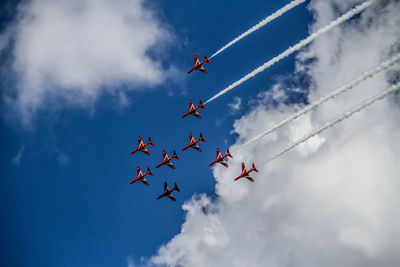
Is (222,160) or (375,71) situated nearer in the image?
(375,71)

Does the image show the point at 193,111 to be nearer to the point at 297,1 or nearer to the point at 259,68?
the point at 259,68

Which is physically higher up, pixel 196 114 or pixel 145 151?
pixel 145 151

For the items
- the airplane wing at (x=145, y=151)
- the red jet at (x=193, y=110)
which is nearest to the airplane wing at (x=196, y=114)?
the red jet at (x=193, y=110)

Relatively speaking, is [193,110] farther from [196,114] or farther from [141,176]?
[141,176]

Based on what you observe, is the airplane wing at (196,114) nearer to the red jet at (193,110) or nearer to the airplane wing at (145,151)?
the red jet at (193,110)

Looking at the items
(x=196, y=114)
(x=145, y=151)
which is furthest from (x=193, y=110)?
(x=145, y=151)

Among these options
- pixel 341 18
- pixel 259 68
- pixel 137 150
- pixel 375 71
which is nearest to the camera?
pixel 375 71

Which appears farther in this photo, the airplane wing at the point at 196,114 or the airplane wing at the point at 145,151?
the airplane wing at the point at 145,151

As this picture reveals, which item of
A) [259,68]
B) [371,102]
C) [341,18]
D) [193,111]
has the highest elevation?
[193,111]

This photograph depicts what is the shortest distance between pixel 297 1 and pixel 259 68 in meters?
11.9

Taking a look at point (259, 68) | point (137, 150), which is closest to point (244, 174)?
point (137, 150)

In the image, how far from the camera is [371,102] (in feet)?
161

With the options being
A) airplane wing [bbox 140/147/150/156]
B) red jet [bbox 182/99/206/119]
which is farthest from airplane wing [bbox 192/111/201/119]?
airplane wing [bbox 140/147/150/156]

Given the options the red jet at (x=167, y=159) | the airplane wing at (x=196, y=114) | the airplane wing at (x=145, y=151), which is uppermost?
the airplane wing at (x=145, y=151)
